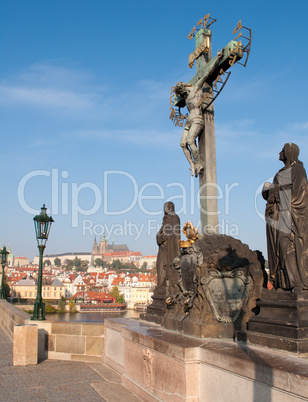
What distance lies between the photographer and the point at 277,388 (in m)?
3.15

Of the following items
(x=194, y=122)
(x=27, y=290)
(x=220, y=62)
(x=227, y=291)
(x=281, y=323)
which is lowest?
(x=27, y=290)

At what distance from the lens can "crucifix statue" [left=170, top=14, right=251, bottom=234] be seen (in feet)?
22.3

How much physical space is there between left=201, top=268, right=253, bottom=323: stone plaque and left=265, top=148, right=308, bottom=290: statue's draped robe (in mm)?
705

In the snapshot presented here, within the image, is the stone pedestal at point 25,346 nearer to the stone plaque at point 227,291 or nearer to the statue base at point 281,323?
the stone plaque at point 227,291

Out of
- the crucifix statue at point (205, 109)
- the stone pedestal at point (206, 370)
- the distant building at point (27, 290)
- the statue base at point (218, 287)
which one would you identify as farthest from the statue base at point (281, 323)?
the distant building at point (27, 290)

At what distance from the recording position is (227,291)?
5195 mm

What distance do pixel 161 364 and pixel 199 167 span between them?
366 cm

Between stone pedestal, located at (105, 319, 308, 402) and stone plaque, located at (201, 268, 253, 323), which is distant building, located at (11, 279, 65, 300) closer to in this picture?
stone pedestal, located at (105, 319, 308, 402)

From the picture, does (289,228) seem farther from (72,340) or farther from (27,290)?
(27,290)

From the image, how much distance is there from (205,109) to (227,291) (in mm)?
3715

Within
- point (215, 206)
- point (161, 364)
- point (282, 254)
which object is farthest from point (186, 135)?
point (161, 364)

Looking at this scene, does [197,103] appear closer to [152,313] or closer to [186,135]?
[186,135]

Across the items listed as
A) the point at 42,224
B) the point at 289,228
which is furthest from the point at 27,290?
the point at 289,228

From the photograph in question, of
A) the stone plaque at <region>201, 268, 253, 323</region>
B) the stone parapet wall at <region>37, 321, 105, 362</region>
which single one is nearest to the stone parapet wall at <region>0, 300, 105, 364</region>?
the stone parapet wall at <region>37, 321, 105, 362</region>
